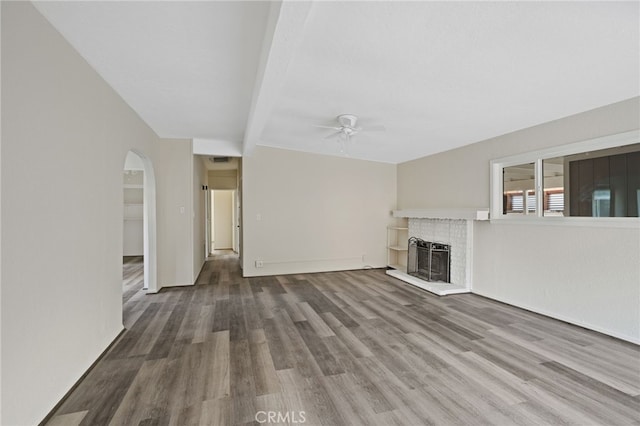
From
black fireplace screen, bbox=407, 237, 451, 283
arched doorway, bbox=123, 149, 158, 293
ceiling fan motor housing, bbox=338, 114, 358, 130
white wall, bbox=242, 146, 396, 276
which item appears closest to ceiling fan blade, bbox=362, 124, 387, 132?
ceiling fan motor housing, bbox=338, 114, 358, 130

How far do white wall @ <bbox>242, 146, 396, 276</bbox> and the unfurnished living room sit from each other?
781 millimetres

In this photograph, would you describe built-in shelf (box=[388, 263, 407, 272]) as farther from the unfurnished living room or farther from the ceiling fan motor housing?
the ceiling fan motor housing

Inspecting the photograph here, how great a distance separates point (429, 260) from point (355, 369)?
3.37 m

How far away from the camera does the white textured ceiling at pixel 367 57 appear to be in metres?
1.79

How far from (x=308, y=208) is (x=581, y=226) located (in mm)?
4163

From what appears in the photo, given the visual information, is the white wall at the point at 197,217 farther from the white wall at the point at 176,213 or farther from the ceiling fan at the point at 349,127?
the ceiling fan at the point at 349,127

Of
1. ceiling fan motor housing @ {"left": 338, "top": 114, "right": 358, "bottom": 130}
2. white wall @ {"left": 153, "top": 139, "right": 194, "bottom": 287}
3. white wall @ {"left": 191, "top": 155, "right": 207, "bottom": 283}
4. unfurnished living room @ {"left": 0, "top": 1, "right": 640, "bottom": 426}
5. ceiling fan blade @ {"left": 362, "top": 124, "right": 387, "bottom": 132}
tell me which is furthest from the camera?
white wall @ {"left": 191, "top": 155, "right": 207, "bottom": 283}

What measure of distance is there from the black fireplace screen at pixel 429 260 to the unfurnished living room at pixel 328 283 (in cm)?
6

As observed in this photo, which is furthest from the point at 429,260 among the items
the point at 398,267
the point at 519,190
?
the point at 519,190

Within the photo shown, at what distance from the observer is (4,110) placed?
1.43 meters

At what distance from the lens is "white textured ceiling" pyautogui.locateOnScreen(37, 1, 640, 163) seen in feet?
5.89

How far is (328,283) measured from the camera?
5.14 meters

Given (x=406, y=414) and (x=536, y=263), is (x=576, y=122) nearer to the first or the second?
(x=536, y=263)

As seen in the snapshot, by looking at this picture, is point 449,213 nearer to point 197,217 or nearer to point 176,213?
point 176,213
